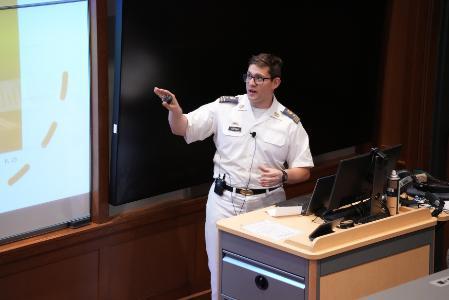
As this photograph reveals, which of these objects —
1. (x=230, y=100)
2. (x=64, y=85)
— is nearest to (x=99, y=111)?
(x=64, y=85)

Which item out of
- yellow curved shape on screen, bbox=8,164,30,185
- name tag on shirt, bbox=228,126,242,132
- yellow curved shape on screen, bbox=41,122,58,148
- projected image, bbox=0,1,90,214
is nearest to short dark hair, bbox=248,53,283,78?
name tag on shirt, bbox=228,126,242,132

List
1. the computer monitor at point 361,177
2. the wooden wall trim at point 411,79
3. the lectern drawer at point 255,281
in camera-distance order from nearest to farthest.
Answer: the lectern drawer at point 255,281 < the computer monitor at point 361,177 < the wooden wall trim at point 411,79

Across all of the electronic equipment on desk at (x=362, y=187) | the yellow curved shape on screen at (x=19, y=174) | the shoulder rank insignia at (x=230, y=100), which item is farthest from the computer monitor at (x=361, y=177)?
the yellow curved shape on screen at (x=19, y=174)

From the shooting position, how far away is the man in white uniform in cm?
480

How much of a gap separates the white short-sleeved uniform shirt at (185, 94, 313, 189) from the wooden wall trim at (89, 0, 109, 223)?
1.53 feet

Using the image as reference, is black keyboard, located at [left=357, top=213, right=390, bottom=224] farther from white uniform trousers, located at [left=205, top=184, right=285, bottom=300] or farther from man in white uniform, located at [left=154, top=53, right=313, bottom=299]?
white uniform trousers, located at [left=205, top=184, right=285, bottom=300]

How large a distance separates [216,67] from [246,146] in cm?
76

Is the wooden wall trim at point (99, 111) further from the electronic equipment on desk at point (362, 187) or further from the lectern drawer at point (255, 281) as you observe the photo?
the electronic equipment on desk at point (362, 187)

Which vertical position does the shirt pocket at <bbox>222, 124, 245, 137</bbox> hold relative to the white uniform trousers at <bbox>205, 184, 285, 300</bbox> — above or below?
above

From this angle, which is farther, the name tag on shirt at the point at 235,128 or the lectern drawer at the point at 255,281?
the name tag on shirt at the point at 235,128

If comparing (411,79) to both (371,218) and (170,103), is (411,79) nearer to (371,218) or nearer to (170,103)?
(371,218)

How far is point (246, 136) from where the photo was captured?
480 cm

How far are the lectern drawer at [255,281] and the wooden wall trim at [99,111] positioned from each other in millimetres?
905

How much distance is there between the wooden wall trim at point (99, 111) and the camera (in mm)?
4699
